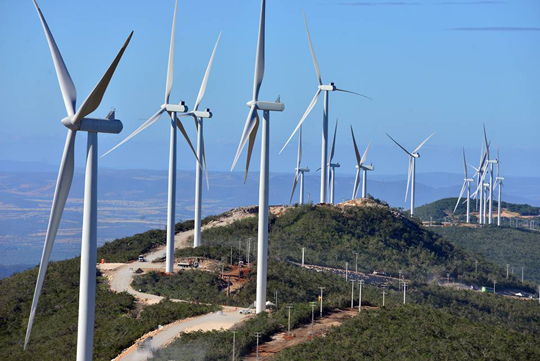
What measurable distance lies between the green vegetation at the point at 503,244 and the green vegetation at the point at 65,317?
87.7 metres

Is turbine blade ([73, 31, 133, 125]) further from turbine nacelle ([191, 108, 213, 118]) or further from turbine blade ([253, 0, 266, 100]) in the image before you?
turbine nacelle ([191, 108, 213, 118])

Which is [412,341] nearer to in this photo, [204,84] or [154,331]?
[154,331]

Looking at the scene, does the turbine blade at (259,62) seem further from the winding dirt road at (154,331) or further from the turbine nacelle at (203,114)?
the turbine nacelle at (203,114)

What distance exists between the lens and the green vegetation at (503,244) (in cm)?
14938

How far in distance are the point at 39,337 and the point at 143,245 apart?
4193 cm

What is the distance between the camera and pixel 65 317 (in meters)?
70.4

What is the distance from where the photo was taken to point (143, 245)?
4242 inches

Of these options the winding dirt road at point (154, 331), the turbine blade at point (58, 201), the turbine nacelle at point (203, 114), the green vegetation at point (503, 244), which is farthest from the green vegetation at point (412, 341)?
the green vegetation at point (503, 244)

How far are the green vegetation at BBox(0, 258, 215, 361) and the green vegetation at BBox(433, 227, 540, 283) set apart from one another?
87.7m

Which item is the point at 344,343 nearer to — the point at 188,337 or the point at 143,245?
the point at 188,337

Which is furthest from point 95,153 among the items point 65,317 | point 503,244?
point 503,244

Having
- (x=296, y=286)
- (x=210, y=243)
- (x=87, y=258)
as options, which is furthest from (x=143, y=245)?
(x=87, y=258)

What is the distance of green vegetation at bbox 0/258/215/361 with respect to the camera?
59.0 meters

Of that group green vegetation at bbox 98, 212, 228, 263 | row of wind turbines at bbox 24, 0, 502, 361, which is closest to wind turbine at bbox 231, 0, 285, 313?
row of wind turbines at bbox 24, 0, 502, 361
